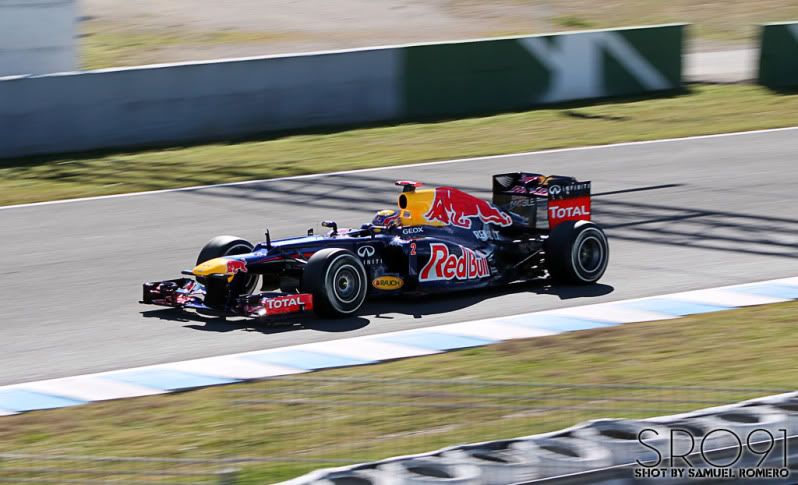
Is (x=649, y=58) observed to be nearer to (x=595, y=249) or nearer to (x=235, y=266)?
(x=595, y=249)

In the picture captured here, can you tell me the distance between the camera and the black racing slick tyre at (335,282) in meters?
9.67

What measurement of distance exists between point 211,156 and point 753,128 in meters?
8.38

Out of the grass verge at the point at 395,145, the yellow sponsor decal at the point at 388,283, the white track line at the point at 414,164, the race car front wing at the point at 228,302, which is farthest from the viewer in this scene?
the grass verge at the point at 395,145

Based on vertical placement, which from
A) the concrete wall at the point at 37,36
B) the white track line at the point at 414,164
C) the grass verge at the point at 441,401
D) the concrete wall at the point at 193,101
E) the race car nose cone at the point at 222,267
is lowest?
the grass verge at the point at 441,401

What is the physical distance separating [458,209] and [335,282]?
153cm

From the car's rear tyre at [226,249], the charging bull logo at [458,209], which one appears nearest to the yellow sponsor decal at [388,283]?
the charging bull logo at [458,209]

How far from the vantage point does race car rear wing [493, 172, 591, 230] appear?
11.2m

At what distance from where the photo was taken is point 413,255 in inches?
405

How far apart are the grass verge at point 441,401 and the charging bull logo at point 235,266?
1.54 meters

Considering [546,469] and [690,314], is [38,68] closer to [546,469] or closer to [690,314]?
[690,314]

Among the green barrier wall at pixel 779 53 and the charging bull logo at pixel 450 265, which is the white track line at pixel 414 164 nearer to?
the green barrier wall at pixel 779 53

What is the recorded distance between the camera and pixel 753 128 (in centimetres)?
1934

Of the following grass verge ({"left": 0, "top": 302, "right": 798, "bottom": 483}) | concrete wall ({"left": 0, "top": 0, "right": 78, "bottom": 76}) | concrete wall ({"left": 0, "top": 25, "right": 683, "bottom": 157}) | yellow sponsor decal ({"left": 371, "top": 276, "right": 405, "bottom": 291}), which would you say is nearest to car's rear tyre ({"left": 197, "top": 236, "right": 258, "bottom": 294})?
yellow sponsor decal ({"left": 371, "top": 276, "right": 405, "bottom": 291})

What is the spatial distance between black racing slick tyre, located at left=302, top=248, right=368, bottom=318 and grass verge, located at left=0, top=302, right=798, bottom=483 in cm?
111
